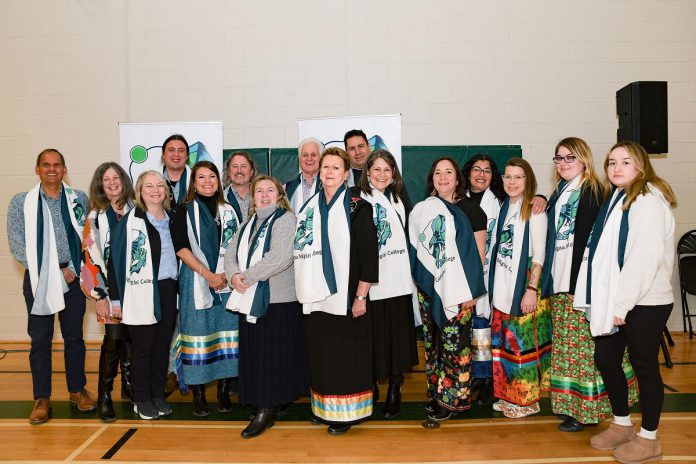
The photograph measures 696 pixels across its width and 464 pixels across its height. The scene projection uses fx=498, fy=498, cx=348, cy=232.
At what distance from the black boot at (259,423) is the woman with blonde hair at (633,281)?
1846 millimetres

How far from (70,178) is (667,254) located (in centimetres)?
548

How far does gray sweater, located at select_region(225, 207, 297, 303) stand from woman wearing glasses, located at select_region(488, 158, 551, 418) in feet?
4.15

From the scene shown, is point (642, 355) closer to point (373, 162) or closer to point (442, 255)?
point (442, 255)

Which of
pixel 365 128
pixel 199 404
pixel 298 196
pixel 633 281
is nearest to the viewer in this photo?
pixel 633 281

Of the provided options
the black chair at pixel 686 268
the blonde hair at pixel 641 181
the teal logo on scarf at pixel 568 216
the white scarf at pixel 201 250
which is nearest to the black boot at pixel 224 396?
the white scarf at pixel 201 250

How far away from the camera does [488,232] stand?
132 inches

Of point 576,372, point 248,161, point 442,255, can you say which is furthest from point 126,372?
point 576,372

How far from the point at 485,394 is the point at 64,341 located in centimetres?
285

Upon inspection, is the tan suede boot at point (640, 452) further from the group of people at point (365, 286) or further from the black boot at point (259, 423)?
the black boot at point (259, 423)

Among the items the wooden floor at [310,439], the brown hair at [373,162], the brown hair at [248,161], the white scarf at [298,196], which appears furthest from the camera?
the white scarf at [298,196]

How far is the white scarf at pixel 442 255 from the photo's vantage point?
2.87m

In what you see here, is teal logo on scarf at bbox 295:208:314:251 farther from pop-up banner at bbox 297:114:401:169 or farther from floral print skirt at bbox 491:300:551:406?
pop-up banner at bbox 297:114:401:169

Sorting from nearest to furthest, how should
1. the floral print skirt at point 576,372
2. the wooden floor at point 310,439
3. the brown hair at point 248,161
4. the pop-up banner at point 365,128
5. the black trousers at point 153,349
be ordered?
the wooden floor at point 310,439, the floral print skirt at point 576,372, the black trousers at point 153,349, the brown hair at point 248,161, the pop-up banner at point 365,128

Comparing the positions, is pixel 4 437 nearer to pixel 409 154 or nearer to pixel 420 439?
pixel 420 439
